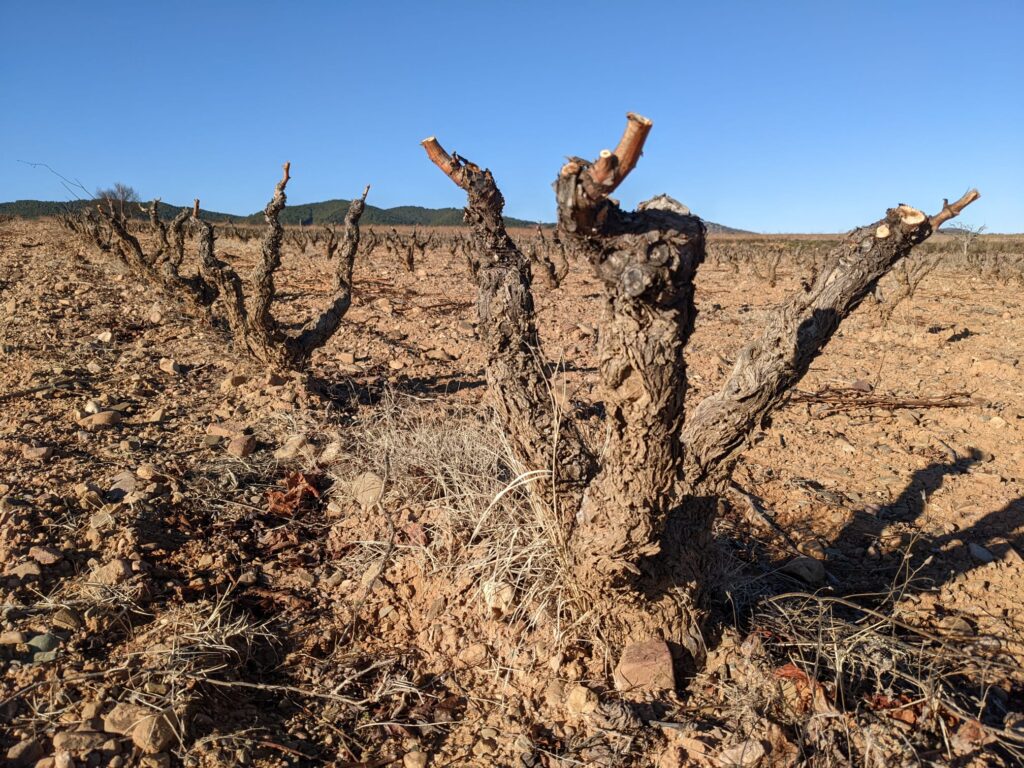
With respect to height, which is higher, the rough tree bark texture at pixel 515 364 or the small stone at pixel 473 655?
the rough tree bark texture at pixel 515 364

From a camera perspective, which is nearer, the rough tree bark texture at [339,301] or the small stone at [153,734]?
the small stone at [153,734]

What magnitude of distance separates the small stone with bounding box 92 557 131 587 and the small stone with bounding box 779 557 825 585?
2821mm

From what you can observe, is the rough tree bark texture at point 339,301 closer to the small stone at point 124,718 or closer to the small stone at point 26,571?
the small stone at point 26,571

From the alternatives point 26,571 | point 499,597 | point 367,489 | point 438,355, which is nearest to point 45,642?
point 26,571

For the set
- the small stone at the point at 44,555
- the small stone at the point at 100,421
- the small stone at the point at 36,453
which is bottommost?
the small stone at the point at 44,555

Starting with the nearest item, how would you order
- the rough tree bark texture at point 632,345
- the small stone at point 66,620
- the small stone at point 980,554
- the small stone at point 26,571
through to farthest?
the rough tree bark texture at point 632,345 < the small stone at point 66,620 < the small stone at point 26,571 < the small stone at point 980,554

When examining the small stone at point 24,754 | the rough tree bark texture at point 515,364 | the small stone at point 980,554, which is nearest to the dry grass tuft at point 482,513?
the rough tree bark texture at point 515,364

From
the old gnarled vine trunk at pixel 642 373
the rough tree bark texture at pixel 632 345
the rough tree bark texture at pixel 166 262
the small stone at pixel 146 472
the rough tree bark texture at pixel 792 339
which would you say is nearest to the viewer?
the rough tree bark texture at pixel 632 345

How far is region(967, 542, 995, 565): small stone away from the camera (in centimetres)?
321

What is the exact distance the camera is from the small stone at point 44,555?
286 cm

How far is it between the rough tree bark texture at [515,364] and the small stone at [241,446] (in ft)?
7.05

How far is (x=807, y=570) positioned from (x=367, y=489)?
83.0 inches

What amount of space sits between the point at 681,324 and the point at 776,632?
1352 millimetres

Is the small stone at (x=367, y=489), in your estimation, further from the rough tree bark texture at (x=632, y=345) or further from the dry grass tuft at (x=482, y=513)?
the rough tree bark texture at (x=632, y=345)
